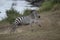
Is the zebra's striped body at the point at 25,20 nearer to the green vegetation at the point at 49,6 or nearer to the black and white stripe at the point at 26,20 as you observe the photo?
the black and white stripe at the point at 26,20

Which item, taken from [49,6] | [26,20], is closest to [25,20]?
[26,20]

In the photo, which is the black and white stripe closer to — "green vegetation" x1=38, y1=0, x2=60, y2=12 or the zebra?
the zebra

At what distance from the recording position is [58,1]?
612 inches

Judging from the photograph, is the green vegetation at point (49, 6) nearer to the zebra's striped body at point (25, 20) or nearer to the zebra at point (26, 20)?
the zebra at point (26, 20)

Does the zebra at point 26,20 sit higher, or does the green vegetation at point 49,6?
the zebra at point 26,20

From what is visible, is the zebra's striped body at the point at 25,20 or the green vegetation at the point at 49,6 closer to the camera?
the zebra's striped body at the point at 25,20

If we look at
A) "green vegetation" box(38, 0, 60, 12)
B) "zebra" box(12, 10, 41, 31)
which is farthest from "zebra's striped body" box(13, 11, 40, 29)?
"green vegetation" box(38, 0, 60, 12)

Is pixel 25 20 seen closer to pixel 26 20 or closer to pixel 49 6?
pixel 26 20

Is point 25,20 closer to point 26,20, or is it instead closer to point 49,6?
point 26,20

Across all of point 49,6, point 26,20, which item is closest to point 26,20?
point 26,20

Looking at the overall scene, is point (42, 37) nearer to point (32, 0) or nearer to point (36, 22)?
point (36, 22)

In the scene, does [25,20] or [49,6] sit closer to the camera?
[25,20]

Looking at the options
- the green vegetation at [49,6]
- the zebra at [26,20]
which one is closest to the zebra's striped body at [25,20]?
the zebra at [26,20]

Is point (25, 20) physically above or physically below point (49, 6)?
above
